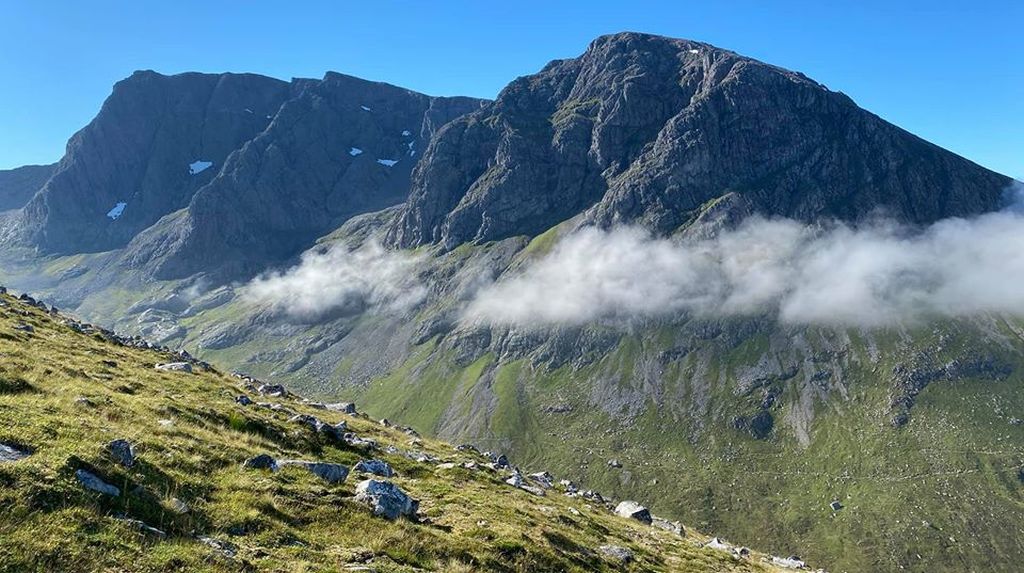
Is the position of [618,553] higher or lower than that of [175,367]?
lower

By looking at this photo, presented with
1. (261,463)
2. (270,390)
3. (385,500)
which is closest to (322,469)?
(261,463)

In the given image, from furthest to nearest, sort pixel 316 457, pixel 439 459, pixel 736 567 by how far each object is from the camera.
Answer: pixel 439 459
pixel 736 567
pixel 316 457

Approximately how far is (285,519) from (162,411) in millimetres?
12650

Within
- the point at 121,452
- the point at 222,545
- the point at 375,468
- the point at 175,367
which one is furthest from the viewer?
the point at 175,367

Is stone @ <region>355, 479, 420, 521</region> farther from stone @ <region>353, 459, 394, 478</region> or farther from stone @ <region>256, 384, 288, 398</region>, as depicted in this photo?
stone @ <region>256, 384, 288, 398</region>

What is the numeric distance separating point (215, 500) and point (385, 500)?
622 centimetres

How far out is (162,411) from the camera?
27.4 metres

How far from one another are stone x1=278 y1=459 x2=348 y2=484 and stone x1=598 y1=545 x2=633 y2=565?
13696 millimetres

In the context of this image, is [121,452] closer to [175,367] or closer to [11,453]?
[11,453]

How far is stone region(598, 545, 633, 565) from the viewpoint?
28.7m

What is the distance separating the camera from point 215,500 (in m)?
18.7

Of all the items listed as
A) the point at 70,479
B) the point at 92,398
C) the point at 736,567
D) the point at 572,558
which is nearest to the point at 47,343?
the point at 92,398

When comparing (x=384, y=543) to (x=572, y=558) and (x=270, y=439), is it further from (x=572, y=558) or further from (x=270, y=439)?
(x=270, y=439)

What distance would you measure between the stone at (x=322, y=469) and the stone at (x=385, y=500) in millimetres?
1611
